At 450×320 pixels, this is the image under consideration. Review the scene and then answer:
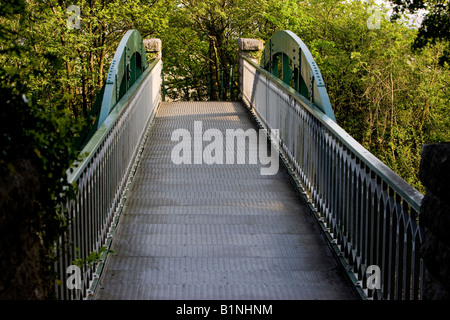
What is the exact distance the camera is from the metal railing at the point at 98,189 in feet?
13.8

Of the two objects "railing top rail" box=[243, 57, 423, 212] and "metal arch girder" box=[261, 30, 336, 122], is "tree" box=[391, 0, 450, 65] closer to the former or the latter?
"railing top rail" box=[243, 57, 423, 212]

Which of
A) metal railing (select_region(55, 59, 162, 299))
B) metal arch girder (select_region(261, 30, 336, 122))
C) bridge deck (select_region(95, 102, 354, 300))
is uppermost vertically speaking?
metal arch girder (select_region(261, 30, 336, 122))

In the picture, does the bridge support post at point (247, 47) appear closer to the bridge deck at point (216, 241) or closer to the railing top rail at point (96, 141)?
the bridge deck at point (216, 241)

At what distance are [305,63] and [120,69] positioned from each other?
286 cm

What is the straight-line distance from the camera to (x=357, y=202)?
5047 mm

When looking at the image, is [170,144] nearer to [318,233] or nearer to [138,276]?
[318,233]

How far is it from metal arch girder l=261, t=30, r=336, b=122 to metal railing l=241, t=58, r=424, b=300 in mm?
283

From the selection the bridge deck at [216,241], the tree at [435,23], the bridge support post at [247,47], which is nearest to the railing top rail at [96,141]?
the bridge deck at [216,241]

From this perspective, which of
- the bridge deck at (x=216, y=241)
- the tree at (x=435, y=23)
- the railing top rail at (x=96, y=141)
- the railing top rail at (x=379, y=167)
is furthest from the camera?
the bridge deck at (x=216, y=241)

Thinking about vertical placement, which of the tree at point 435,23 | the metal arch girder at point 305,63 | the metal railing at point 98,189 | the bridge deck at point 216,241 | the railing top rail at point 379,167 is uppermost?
the tree at point 435,23

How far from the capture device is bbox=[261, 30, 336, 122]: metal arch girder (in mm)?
7742

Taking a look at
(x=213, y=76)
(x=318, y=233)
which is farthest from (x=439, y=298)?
(x=213, y=76)

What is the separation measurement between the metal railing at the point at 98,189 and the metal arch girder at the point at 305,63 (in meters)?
Result: 2.25

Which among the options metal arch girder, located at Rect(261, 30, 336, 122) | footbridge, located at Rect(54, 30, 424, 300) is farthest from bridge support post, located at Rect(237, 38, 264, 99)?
footbridge, located at Rect(54, 30, 424, 300)
